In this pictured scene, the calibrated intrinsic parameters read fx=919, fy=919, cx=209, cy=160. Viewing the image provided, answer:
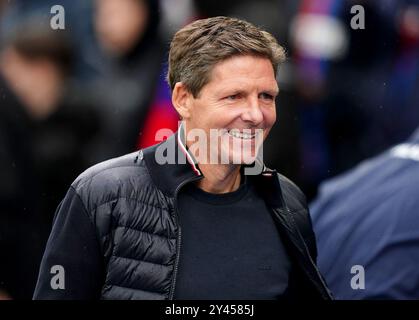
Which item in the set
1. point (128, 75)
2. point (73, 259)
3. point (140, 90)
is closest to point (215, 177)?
point (73, 259)

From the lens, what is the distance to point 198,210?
230cm

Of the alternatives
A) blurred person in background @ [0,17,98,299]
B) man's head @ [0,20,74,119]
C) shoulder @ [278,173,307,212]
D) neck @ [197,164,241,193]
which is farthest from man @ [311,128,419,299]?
man's head @ [0,20,74,119]

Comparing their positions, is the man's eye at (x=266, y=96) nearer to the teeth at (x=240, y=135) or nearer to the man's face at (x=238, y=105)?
the man's face at (x=238, y=105)

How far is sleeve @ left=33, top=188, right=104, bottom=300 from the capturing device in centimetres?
217

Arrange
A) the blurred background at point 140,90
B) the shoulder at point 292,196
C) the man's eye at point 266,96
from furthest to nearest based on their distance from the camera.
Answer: the blurred background at point 140,90 → the shoulder at point 292,196 → the man's eye at point 266,96

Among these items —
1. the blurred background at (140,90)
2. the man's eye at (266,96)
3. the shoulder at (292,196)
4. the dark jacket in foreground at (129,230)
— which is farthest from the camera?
the blurred background at (140,90)

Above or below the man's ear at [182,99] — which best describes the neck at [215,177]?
below

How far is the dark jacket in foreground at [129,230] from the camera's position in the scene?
2168 millimetres

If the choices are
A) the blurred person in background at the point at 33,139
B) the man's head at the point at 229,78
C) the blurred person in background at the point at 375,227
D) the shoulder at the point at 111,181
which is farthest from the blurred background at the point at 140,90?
the man's head at the point at 229,78

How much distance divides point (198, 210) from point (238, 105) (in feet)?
0.92

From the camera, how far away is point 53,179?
3.71 metres

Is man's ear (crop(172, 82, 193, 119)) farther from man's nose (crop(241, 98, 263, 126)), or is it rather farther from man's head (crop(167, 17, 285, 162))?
man's nose (crop(241, 98, 263, 126))
